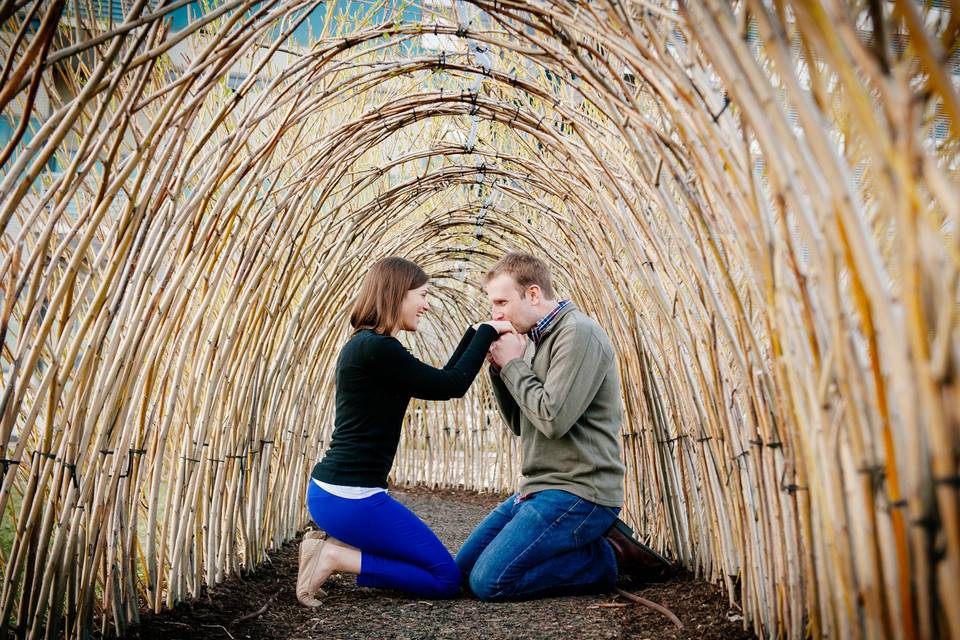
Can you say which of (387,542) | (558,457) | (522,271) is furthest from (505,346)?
(387,542)

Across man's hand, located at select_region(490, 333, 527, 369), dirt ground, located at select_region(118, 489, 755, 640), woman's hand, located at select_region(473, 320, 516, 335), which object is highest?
woman's hand, located at select_region(473, 320, 516, 335)

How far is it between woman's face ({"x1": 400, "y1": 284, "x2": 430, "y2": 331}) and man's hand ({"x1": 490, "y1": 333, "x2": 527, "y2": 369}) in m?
0.33

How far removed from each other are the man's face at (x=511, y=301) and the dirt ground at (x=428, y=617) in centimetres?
106

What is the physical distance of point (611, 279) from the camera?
3.38 m

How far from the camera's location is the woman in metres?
2.77

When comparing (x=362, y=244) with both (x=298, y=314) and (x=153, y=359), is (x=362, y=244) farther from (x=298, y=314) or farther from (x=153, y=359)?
(x=153, y=359)

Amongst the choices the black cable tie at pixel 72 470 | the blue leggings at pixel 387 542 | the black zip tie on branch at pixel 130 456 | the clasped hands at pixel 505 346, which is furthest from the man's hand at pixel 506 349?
the black cable tie at pixel 72 470

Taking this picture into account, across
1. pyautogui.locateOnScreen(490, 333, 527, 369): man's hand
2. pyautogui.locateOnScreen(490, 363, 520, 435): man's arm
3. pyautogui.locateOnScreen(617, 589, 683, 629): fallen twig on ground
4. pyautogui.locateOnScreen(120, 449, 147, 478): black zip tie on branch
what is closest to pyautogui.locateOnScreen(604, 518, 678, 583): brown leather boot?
pyautogui.locateOnScreen(617, 589, 683, 629): fallen twig on ground

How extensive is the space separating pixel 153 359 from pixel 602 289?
77.9 inches

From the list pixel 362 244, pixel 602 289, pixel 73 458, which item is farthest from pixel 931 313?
pixel 362 244

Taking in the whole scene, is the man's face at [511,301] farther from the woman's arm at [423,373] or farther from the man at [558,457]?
the woman's arm at [423,373]

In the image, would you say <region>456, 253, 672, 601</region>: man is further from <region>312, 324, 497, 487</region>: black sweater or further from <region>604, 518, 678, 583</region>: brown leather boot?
<region>312, 324, 497, 487</region>: black sweater

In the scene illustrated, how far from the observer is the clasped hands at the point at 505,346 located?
116 inches

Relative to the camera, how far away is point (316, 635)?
250cm
